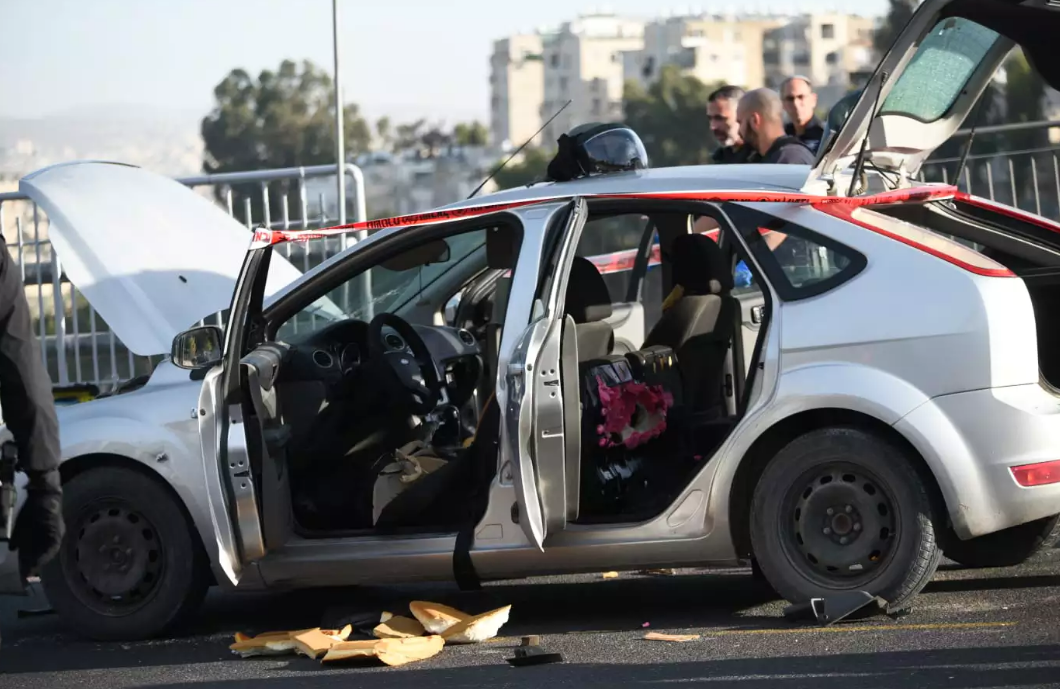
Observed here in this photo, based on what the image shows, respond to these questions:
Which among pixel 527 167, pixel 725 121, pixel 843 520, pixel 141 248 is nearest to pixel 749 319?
pixel 843 520

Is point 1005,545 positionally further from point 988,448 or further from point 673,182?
point 673,182

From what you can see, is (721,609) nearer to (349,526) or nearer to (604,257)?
(349,526)

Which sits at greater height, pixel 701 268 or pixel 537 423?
pixel 701 268

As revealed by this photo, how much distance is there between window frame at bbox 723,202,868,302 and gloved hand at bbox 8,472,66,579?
2.97 meters

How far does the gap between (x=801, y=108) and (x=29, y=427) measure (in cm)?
670

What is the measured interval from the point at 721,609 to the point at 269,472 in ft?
5.89

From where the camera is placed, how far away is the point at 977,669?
486 cm

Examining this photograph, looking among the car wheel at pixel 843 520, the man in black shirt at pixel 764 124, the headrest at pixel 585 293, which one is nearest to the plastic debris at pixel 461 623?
the car wheel at pixel 843 520

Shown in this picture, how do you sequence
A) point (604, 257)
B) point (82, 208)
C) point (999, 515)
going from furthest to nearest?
point (604, 257) → point (82, 208) → point (999, 515)

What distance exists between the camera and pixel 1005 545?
6008 mm

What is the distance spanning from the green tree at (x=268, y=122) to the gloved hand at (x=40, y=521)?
15836 centimetres

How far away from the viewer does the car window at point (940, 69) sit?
18.7 feet

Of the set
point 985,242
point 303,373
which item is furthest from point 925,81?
point 303,373

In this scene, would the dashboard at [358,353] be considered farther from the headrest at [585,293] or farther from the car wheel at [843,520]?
the car wheel at [843,520]
